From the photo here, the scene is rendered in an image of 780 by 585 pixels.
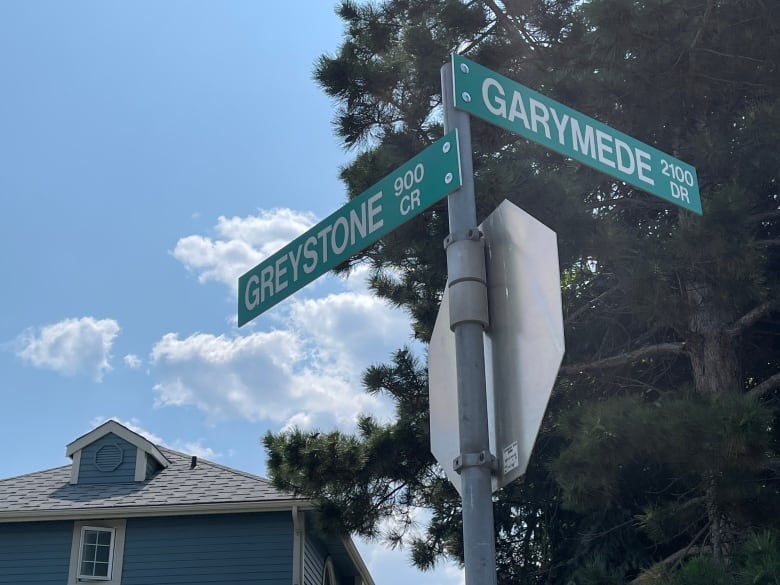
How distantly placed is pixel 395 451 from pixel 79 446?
30.5 feet

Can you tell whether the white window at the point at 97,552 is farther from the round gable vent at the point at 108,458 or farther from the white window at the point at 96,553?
the round gable vent at the point at 108,458

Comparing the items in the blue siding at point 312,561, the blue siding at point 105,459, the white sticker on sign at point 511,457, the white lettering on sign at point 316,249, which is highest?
the blue siding at point 105,459

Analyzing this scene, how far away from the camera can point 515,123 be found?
13.9 feet

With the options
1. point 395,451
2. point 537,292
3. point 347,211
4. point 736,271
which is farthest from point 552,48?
point 537,292

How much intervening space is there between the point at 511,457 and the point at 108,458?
17881mm

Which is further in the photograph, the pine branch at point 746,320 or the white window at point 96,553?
the white window at point 96,553

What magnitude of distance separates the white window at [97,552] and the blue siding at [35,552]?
6.5 inches

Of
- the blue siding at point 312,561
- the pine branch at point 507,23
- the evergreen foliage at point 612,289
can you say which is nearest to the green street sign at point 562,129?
the evergreen foliage at point 612,289

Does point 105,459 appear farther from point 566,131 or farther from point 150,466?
point 566,131

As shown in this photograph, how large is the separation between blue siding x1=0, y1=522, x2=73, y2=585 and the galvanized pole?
54.2 feet

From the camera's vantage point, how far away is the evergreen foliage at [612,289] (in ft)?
32.2

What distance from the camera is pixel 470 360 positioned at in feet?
12.1

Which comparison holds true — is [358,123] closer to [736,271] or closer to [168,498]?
[736,271]

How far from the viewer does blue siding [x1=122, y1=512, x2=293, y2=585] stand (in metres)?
18.0
